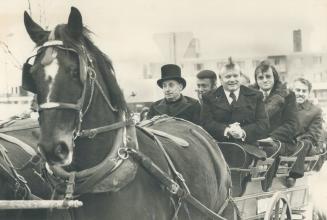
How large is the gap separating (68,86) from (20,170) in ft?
4.29

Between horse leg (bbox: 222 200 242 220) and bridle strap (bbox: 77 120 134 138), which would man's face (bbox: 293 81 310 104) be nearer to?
horse leg (bbox: 222 200 242 220)

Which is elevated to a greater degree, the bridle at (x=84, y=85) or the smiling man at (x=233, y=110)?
the bridle at (x=84, y=85)

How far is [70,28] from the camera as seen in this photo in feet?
11.6

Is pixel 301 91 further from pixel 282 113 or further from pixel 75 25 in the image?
pixel 75 25

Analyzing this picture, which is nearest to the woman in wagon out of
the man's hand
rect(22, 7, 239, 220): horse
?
the man's hand

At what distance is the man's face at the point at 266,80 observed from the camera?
6902 millimetres

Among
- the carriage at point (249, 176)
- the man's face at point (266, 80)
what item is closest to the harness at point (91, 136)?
the carriage at point (249, 176)

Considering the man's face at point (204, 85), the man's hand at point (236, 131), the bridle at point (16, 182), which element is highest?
the man's face at point (204, 85)

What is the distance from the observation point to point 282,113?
22.6 feet

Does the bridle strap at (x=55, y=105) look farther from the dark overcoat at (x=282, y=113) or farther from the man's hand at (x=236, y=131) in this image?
the dark overcoat at (x=282, y=113)

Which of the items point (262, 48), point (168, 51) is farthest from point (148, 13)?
point (262, 48)

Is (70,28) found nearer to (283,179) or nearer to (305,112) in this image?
(283,179)

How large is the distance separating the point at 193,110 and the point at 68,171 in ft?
9.36

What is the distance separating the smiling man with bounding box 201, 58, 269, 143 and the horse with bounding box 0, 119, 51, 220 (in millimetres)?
1974
